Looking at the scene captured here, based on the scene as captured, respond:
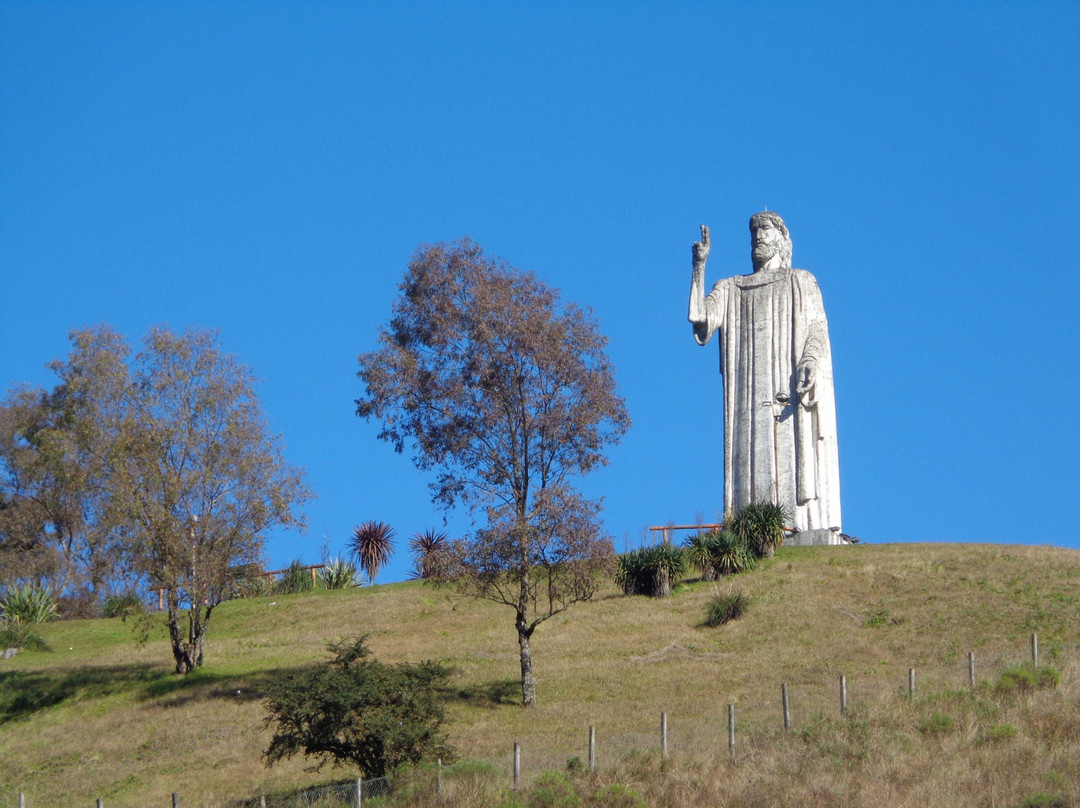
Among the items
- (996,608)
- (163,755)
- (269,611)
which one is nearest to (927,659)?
(996,608)

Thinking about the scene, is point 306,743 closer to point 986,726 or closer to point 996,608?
point 986,726

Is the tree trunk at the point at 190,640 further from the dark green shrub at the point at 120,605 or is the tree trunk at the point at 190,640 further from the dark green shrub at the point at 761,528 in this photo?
the dark green shrub at the point at 761,528

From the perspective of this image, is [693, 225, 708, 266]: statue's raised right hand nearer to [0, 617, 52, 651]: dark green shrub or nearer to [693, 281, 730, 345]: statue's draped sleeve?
[693, 281, 730, 345]: statue's draped sleeve

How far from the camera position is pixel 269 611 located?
45.1 meters

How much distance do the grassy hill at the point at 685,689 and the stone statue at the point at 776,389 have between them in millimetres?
1903

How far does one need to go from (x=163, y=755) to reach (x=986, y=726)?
1562 cm

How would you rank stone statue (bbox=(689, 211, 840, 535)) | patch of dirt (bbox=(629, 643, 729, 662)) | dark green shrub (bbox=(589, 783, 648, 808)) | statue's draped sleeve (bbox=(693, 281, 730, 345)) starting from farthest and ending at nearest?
statue's draped sleeve (bbox=(693, 281, 730, 345)) < stone statue (bbox=(689, 211, 840, 535)) < patch of dirt (bbox=(629, 643, 729, 662)) < dark green shrub (bbox=(589, 783, 648, 808))

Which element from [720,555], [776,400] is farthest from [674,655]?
[776,400]

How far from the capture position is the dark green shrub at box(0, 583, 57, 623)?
4647cm

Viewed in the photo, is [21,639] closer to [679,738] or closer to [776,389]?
[776,389]

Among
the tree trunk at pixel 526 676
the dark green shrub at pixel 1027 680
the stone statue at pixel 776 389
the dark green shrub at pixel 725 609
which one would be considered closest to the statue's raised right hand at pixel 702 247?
the stone statue at pixel 776 389

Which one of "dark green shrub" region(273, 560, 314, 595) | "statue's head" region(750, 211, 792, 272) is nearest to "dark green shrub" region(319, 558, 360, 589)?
"dark green shrub" region(273, 560, 314, 595)

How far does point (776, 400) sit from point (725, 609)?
8.78 meters

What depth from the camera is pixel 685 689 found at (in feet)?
99.1
